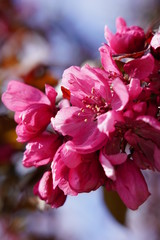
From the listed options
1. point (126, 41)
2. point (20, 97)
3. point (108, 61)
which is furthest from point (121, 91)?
point (20, 97)

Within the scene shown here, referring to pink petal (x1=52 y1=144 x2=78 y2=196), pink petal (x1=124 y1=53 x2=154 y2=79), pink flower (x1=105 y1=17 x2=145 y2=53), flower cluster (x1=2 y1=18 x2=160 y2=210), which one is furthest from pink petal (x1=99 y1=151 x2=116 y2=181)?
pink flower (x1=105 y1=17 x2=145 y2=53)

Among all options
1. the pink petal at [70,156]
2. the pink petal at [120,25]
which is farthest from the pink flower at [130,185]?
the pink petal at [120,25]

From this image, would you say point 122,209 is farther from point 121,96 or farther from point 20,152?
point 121,96

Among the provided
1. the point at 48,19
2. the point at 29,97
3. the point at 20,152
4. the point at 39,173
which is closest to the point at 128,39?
the point at 29,97

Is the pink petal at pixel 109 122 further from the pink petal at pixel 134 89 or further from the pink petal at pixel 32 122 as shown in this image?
the pink petal at pixel 32 122

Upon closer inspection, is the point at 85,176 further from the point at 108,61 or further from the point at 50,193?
the point at 108,61
